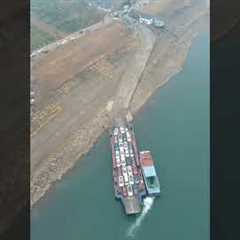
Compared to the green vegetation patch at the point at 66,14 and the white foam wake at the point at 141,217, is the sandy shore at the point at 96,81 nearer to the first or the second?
the green vegetation patch at the point at 66,14

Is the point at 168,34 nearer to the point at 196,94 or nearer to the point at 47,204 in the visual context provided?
the point at 196,94

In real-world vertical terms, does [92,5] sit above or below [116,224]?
above

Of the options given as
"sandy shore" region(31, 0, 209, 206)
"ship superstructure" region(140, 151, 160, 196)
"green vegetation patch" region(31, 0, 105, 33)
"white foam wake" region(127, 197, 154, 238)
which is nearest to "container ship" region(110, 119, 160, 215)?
"ship superstructure" region(140, 151, 160, 196)

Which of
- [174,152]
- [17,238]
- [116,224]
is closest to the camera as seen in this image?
[17,238]

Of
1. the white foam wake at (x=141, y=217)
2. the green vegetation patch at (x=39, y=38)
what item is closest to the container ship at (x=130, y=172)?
the white foam wake at (x=141, y=217)

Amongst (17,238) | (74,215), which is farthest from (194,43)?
(17,238)

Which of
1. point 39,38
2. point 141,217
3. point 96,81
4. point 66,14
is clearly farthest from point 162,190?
point 66,14

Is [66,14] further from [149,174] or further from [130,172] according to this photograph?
[149,174]
